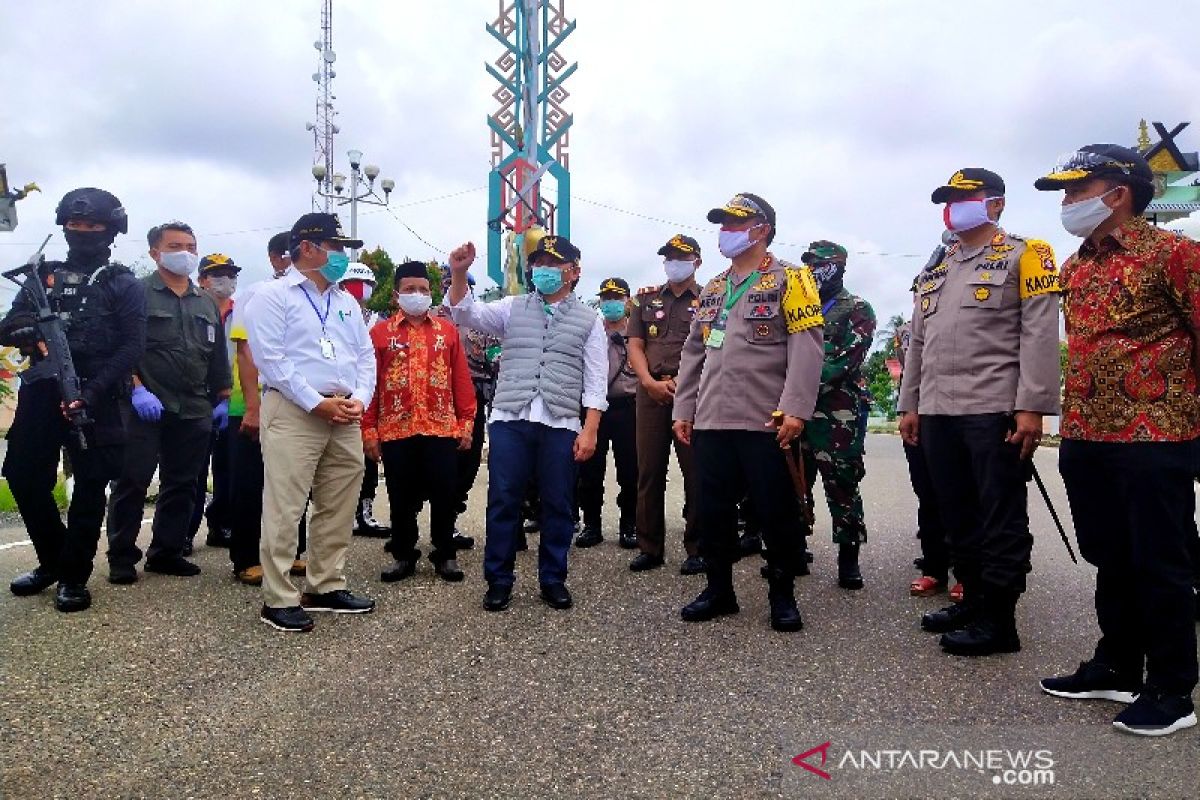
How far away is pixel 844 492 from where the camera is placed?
496 centimetres

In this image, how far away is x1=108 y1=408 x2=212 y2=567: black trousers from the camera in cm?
483

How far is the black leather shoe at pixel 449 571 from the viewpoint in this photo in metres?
4.96

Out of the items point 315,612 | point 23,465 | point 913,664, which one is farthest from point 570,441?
point 23,465

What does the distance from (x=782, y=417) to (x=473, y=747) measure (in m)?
2.02

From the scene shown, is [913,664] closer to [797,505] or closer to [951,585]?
[797,505]

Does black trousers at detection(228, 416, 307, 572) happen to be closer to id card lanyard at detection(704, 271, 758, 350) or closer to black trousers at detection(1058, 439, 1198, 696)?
id card lanyard at detection(704, 271, 758, 350)

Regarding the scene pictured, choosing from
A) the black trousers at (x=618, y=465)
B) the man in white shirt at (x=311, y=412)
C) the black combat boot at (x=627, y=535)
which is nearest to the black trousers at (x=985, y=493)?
the black combat boot at (x=627, y=535)

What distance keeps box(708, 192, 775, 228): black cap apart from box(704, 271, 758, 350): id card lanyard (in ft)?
Result: 0.91

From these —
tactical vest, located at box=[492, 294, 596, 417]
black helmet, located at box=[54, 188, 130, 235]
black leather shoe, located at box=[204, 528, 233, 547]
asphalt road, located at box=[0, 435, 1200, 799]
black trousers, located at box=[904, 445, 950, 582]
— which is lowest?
asphalt road, located at box=[0, 435, 1200, 799]

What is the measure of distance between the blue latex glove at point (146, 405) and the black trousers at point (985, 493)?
3.93 m

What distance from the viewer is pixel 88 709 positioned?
306 centimetres

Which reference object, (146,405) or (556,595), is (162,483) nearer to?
(146,405)

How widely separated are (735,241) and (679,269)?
1.39 meters

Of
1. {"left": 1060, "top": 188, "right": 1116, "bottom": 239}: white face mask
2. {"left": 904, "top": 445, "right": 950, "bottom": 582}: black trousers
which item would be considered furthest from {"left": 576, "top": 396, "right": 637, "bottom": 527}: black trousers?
{"left": 1060, "top": 188, "right": 1116, "bottom": 239}: white face mask
